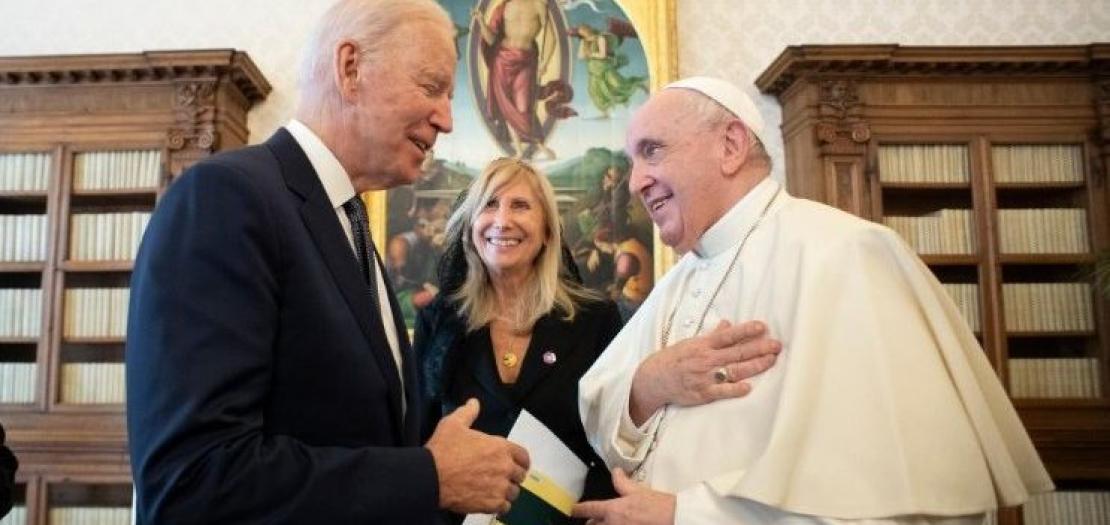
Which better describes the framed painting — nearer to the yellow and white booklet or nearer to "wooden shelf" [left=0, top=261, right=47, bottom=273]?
"wooden shelf" [left=0, top=261, right=47, bottom=273]

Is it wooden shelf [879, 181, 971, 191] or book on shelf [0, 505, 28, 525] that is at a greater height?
wooden shelf [879, 181, 971, 191]

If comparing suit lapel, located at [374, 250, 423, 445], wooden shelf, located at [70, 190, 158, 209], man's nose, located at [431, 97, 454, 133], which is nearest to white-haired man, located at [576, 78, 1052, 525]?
→ suit lapel, located at [374, 250, 423, 445]

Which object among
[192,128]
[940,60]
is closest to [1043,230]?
[940,60]

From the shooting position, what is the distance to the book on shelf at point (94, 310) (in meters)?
4.90

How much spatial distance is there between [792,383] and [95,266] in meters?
4.60

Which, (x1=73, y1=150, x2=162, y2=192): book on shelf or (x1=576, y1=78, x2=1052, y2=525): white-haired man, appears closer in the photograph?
(x1=576, y1=78, x2=1052, y2=525): white-haired man

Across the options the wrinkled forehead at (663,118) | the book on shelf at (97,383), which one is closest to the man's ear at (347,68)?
the wrinkled forehead at (663,118)

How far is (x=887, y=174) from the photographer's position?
4.93 metres

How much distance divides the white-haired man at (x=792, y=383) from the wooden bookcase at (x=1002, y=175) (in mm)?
3154

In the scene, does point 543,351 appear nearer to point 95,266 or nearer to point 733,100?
point 733,100

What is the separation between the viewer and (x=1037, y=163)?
4988 millimetres

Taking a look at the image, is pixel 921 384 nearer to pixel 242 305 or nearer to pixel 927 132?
pixel 242 305

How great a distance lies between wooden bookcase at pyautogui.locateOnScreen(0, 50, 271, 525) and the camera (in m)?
4.71

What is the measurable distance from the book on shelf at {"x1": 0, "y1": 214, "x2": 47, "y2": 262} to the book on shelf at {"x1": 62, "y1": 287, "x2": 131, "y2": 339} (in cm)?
31
